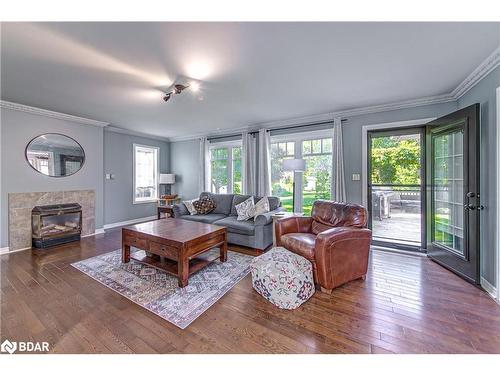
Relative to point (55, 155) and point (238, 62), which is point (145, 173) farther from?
point (238, 62)

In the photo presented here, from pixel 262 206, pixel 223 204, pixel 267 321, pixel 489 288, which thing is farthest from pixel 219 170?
pixel 489 288

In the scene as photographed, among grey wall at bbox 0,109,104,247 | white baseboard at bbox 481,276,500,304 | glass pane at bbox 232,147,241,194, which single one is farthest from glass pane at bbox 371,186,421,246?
grey wall at bbox 0,109,104,247

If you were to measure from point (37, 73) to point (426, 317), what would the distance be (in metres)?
4.91

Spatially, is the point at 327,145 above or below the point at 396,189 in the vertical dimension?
above

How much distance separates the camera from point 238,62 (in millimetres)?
2320

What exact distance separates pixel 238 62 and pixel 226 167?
360 cm

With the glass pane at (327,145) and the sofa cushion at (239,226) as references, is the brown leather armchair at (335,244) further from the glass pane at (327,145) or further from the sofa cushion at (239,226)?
the glass pane at (327,145)

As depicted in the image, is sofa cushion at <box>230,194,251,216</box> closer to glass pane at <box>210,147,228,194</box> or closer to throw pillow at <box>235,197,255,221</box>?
throw pillow at <box>235,197,255,221</box>

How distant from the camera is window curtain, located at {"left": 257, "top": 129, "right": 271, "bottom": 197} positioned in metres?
4.80

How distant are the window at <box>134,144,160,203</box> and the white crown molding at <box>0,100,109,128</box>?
125cm

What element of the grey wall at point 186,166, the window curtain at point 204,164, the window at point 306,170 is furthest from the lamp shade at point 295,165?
the grey wall at point 186,166

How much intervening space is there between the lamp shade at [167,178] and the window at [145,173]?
0.31 m
